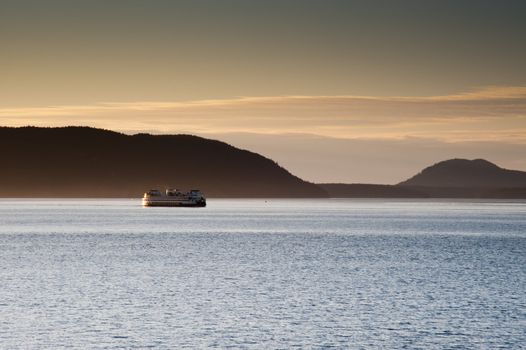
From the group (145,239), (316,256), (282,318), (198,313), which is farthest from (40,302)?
(145,239)

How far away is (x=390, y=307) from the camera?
54.1 m

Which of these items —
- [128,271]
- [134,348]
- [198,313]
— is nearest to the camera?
[134,348]

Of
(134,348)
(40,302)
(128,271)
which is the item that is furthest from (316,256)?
(134,348)

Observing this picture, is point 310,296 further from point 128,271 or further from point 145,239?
point 145,239

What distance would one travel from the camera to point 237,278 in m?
71.9

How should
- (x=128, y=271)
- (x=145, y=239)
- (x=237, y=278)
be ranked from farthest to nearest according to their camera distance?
1. (x=145, y=239)
2. (x=128, y=271)
3. (x=237, y=278)

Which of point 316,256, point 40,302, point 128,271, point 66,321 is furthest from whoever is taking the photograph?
point 316,256

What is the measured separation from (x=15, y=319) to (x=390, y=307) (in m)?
20.9

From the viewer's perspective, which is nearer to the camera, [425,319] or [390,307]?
[425,319]

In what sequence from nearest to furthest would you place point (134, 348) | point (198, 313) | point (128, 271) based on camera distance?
point (134, 348) → point (198, 313) → point (128, 271)

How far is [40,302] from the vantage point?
5553 cm

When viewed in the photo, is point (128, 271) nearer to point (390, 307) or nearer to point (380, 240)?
point (390, 307)

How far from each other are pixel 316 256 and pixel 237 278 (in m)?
27.0

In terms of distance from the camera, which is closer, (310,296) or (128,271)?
(310,296)
